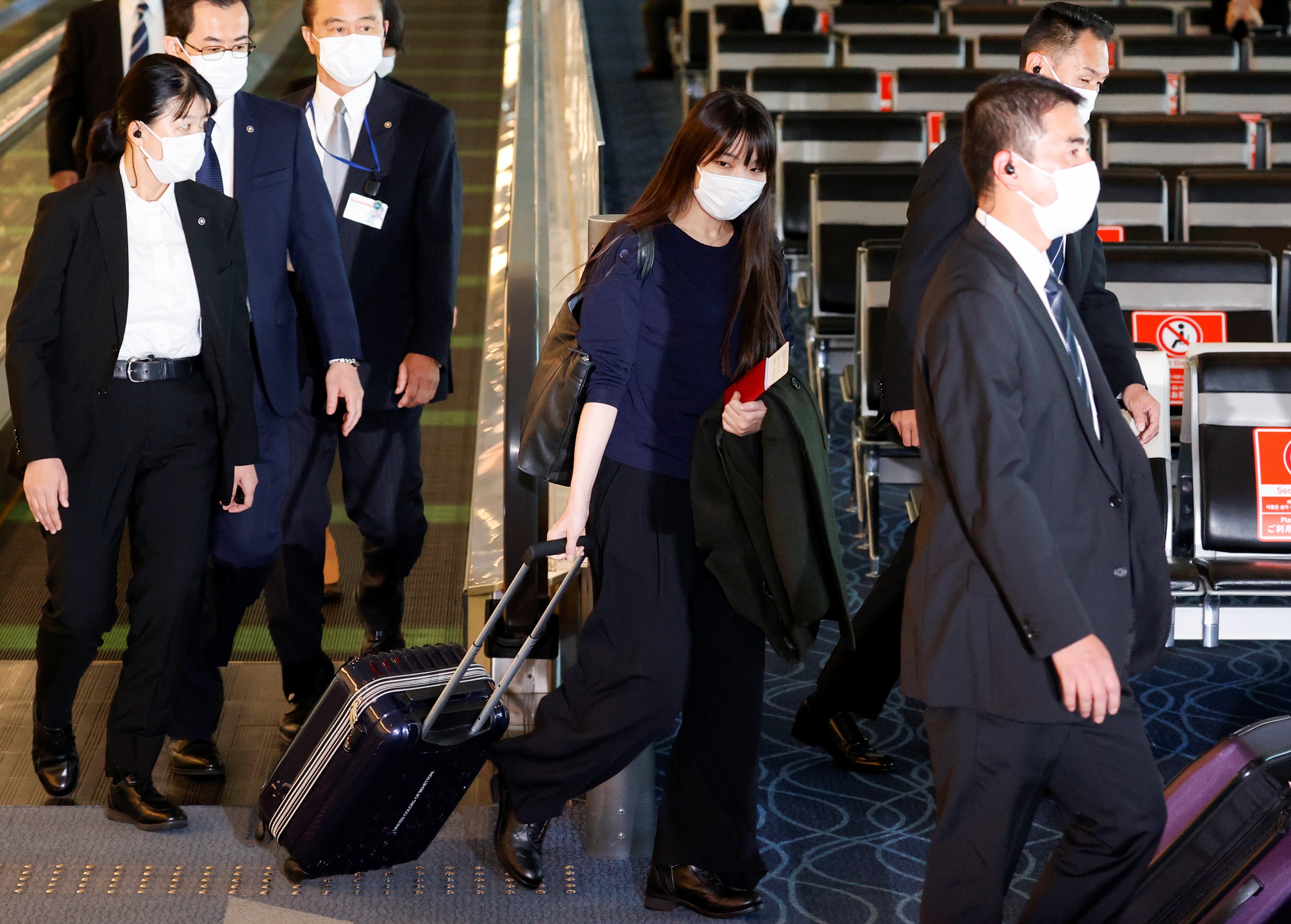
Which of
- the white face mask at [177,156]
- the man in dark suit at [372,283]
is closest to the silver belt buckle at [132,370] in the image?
the white face mask at [177,156]

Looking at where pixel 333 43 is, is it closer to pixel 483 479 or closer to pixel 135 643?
pixel 483 479

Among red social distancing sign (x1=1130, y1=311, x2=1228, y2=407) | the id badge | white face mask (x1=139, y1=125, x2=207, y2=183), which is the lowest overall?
red social distancing sign (x1=1130, y1=311, x2=1228, y2=407)

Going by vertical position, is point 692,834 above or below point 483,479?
below

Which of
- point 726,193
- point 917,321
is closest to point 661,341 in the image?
point 726,193

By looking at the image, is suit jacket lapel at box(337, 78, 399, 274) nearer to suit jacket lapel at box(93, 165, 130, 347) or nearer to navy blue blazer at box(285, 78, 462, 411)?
navy blue blazer at box(285, 78, 462, 411)

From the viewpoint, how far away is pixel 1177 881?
90.7 inches

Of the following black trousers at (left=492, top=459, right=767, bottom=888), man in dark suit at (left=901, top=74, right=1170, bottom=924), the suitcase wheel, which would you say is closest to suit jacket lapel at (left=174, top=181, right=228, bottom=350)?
black trousers at (left=492, top=459, right=767, bottom=888)

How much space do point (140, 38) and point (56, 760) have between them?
2.30 m

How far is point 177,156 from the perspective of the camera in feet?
9.29

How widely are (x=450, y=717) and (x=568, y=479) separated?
511 mm

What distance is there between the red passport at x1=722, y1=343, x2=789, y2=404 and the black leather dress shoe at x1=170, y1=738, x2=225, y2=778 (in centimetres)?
154

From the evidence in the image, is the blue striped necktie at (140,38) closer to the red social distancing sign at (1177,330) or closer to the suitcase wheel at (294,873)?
the suitcase wheel at (294,873)

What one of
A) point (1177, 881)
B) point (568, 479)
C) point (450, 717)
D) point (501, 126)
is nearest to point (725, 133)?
point (568, 479)

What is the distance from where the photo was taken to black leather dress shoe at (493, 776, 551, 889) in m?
2.84
